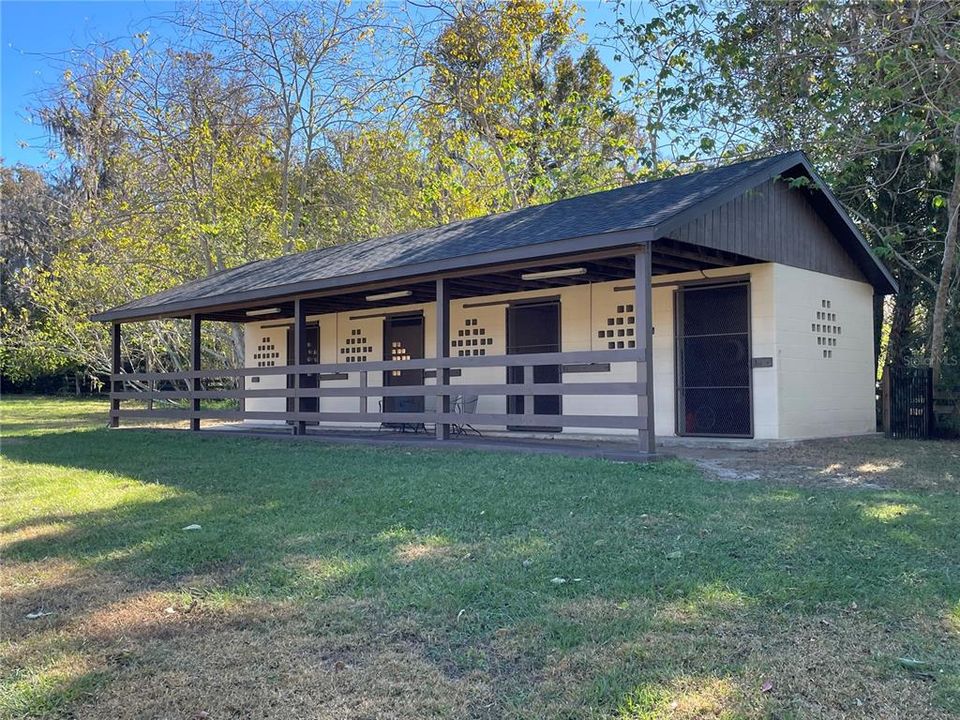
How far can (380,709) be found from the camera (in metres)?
2.79

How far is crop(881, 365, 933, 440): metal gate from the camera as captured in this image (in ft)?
40.0

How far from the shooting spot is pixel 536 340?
12.9m

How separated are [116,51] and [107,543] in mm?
17644

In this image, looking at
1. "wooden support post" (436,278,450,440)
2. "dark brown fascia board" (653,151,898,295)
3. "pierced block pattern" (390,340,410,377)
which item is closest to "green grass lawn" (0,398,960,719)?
"dark brown fascia board" (653,151,898,295)

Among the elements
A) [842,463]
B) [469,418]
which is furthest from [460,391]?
[842,463]

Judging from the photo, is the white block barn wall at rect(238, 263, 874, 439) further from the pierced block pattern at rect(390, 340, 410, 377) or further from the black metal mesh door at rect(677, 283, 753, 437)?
the pierced block pattern at rect(390, 340, 410, 377)

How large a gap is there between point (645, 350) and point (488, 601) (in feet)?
16.1

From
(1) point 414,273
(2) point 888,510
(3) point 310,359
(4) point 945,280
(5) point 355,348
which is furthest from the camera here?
(3) point 310,359

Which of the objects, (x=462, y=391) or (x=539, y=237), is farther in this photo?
(x=462, y=391)

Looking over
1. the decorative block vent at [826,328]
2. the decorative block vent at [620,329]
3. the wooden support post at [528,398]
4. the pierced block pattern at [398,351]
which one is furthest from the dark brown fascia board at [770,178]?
the pierced block pattern at [398,351]

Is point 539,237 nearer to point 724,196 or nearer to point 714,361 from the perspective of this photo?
point 724,196

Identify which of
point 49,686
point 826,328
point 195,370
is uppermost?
point 826,328

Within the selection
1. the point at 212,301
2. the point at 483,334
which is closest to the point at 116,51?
the point at 212,301

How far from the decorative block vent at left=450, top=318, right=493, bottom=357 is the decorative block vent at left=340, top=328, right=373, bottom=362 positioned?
2.24 metres
